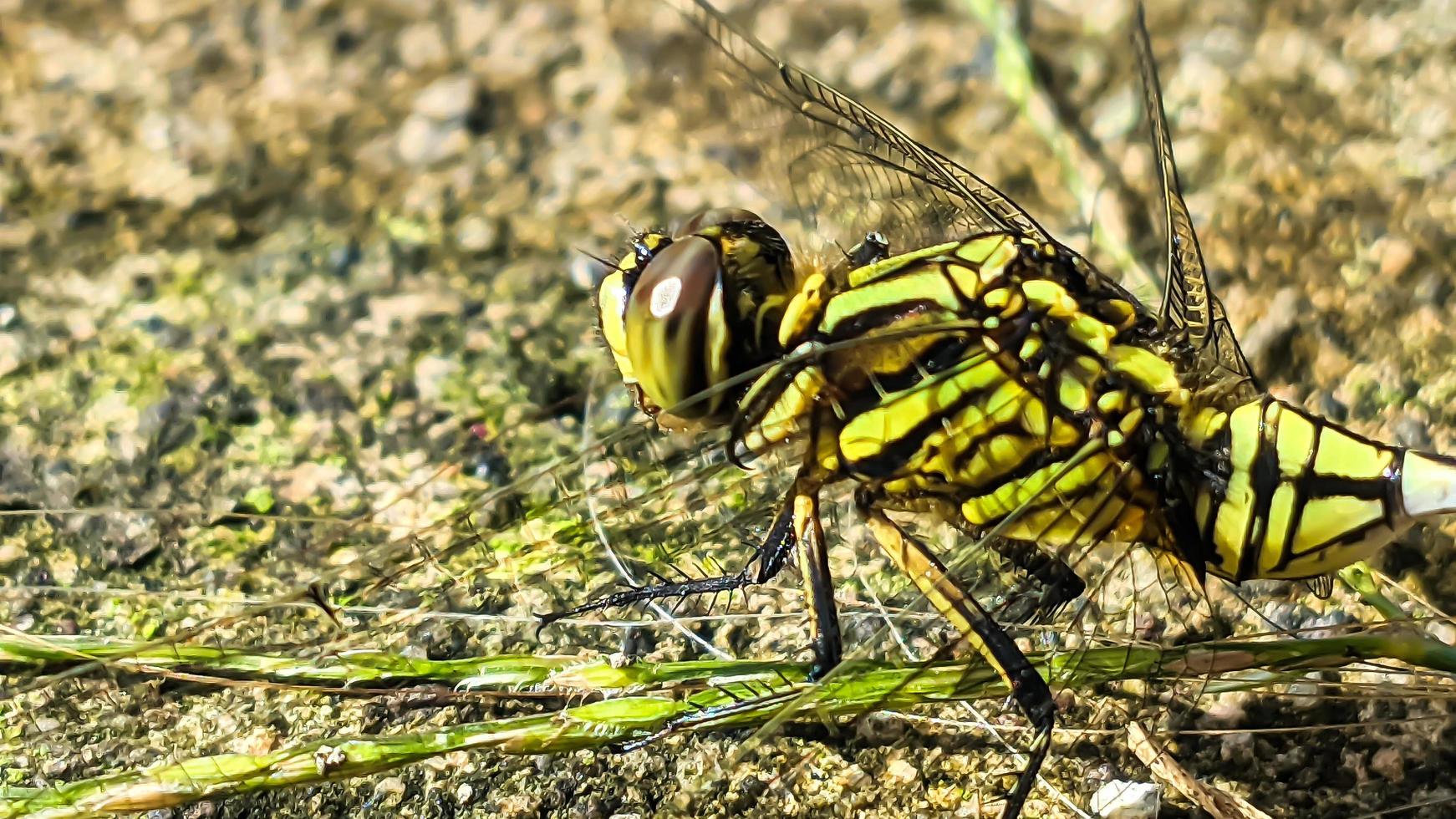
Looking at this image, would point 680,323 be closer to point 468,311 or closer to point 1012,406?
point 1012,406

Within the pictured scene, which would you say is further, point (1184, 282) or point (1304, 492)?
point (1184, 282)

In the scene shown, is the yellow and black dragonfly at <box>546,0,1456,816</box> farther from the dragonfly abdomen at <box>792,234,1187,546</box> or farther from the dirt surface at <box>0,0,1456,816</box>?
the dirt surface at <box>0,0,1456,816</box>

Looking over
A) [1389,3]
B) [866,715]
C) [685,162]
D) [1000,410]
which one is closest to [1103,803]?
[866,715]

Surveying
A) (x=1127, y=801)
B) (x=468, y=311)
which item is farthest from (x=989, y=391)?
(x=468, y=311)

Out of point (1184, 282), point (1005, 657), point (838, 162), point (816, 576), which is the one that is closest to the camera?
point (1005, 657)

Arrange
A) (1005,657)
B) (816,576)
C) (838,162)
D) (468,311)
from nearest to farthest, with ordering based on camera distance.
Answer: (1005,657)
(816,576)
(838,162)
(468,311)

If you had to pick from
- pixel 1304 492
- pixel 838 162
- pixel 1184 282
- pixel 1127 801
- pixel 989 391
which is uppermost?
pixel 838 162

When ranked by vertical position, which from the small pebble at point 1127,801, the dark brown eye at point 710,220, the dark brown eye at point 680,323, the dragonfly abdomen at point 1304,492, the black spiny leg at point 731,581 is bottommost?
the small pebble at point 1127,801

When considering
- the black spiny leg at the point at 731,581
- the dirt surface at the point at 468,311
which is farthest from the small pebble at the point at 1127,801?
the black spiny leg at the point at 731,581

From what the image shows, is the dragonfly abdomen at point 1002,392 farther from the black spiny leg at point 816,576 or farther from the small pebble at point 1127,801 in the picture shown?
the small pebble at point 1127,801
